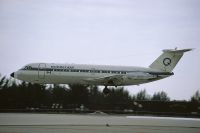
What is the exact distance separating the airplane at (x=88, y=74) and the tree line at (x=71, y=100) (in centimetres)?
465

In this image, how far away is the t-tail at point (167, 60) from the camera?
44.9m

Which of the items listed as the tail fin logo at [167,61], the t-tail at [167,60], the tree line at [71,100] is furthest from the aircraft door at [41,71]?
the tail fin logo at [167,61]

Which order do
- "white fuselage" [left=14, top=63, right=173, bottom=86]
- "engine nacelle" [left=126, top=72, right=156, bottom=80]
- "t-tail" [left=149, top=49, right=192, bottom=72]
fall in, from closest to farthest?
"white fuselage" [left=14, top=63, right=173, bottom=86]
"engine nacelle" [left=126, top=72, right=156, bottom=80]
"t-tail" [left=149, top=49, right=192, bottom=72]

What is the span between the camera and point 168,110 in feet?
154

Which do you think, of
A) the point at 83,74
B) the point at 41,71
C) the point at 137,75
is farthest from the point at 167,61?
the point at 41,71

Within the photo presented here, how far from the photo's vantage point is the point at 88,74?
4266 cm

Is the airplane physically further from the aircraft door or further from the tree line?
the tree line

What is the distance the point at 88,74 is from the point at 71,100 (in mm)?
20373

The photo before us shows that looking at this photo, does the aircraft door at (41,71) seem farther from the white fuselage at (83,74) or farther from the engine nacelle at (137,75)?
the engine nacelle at (137,75)

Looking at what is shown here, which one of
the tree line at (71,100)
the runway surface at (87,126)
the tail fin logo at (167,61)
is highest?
the tail fin logo at (167,61)

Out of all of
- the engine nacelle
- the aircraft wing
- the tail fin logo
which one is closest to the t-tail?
the tail fin logo

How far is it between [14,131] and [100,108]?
3265 centimetres

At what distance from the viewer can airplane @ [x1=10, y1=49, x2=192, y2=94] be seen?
42562mm

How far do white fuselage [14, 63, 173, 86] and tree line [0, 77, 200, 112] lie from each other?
187 inches
